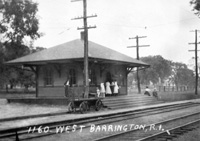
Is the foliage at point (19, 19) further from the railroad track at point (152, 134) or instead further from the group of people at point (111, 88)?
the railroad track at point (152, 134)

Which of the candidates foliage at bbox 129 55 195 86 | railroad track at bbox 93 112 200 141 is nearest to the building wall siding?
railroad track at bbox 93 112 200 141

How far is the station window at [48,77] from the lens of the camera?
79.1 ft

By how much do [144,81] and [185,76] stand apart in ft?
67.6

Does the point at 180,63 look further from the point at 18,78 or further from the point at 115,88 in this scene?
the point at 115,88

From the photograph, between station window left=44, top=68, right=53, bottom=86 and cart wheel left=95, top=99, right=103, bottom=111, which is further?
station window left=44, top=68, right=53, bottom=86

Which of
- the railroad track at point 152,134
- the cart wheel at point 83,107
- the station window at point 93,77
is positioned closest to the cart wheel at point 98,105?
the cart wheel at point 83,107

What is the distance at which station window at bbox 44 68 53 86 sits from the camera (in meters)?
24.1

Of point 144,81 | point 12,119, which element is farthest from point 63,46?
point 144,81

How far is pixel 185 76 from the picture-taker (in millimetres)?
95188

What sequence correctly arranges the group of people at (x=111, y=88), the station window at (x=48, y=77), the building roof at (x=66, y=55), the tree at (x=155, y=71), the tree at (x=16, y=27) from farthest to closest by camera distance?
1. the tree at (x=155, y=71)
2. the tree at (x=16, y=27)
3. the station window at (x=48, y=77)
4. the group of people at (x=111, y=88)
5. the building roof at (x=66, y=55)

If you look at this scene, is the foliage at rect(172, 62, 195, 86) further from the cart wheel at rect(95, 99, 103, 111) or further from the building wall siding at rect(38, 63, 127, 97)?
the cart wheel at rect(95, 99, 103, 111)

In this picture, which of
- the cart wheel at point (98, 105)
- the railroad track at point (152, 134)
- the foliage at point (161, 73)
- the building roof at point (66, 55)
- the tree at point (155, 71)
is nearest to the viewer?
the railroad track at point (152, 134)

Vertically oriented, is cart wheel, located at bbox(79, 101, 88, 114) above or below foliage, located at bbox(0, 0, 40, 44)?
below

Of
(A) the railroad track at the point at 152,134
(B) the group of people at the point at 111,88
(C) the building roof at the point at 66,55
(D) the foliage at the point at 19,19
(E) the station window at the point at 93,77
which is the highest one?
(D) the foliage at the point at 19,19
